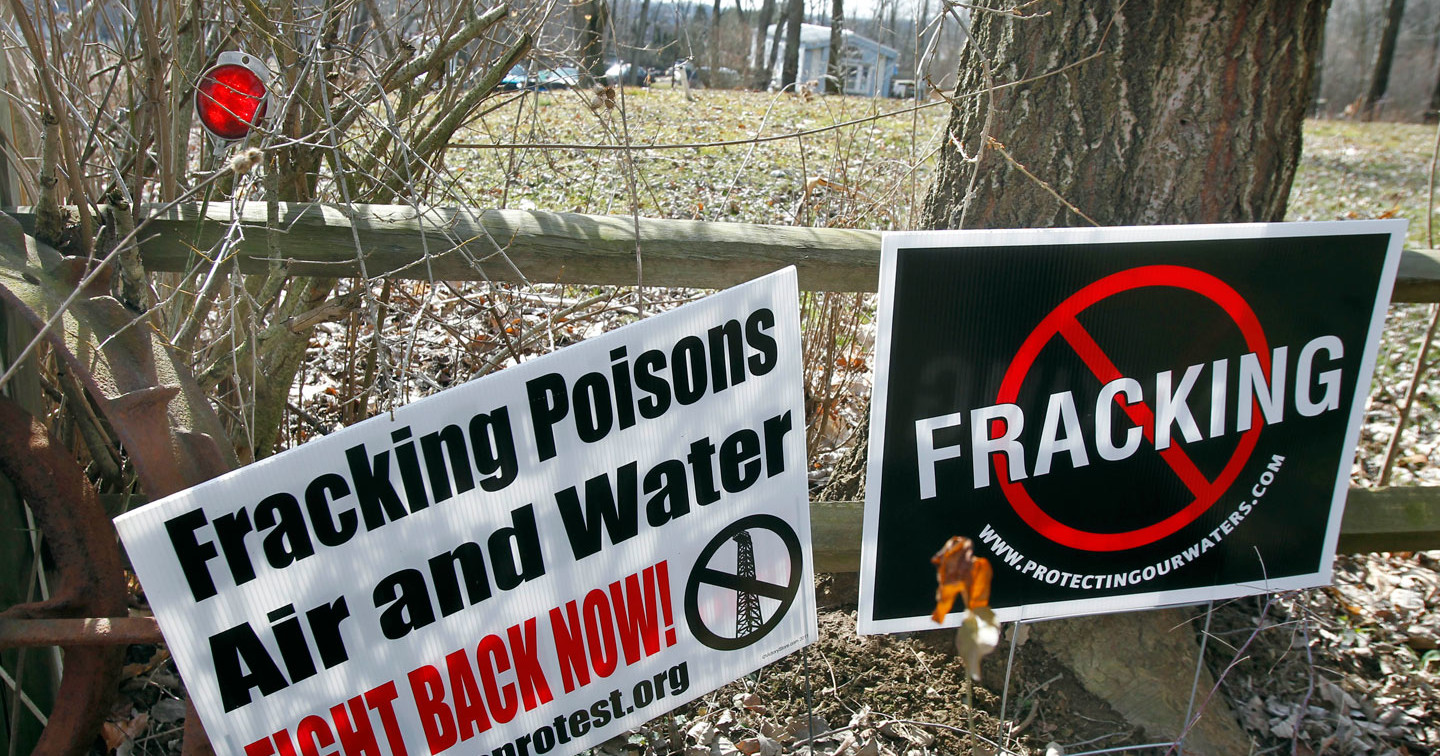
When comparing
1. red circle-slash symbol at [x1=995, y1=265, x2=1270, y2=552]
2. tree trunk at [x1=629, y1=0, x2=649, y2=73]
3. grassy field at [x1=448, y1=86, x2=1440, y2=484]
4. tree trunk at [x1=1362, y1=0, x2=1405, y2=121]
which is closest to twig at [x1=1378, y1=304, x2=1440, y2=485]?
grassy field at [x1=448, y1=86, x2=1440, y2=484]

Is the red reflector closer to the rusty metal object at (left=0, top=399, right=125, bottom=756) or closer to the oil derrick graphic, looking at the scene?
the rusty metal object at (left=0, top=399, right=125, bottom=756)

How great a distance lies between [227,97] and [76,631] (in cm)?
116

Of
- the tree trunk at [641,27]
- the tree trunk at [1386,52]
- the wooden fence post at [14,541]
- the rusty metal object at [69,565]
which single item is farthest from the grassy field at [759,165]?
the tree trunk at [1386,52]

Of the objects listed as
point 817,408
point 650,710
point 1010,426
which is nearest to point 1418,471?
point 817,408

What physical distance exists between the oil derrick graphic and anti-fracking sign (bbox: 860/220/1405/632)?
0.98ft

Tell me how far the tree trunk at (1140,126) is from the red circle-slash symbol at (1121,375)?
256 mm

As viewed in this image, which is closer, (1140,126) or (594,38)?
(1140,126)

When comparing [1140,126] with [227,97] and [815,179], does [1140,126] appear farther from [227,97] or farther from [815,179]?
[227,97]

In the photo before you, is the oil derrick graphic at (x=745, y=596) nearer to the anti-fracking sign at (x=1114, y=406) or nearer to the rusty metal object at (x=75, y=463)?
the anti-fracking sign at (x=1114, y=406)

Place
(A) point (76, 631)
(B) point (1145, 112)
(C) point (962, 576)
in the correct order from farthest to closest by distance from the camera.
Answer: (B) point (1145, 112)
(A) point (76, 631)
(C) point (962, 576)

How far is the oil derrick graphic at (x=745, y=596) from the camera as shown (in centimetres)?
230

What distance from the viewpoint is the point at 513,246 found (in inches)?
87.7

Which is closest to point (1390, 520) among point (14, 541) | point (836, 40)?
point (14, 541)

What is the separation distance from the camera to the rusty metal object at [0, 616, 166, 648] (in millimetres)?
1941
